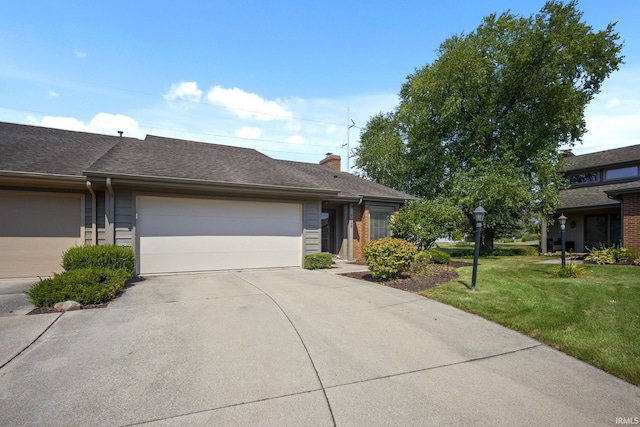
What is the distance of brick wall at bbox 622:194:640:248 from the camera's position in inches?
469

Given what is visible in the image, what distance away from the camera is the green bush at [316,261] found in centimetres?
1088

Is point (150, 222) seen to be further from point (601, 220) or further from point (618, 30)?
point (618, 30)

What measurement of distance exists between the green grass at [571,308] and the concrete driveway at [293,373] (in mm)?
365

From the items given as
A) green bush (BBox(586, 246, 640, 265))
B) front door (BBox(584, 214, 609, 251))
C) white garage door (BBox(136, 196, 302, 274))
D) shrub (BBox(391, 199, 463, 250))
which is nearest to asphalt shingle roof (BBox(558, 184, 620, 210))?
front door (BBox(584, 214, 609, 251))

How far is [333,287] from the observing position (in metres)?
7.75

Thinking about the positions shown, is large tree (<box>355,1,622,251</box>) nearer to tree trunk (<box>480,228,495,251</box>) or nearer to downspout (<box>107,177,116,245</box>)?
tree trunk (<box>480,228,495,251</box>)

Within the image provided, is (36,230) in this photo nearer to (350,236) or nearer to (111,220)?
(111,220)

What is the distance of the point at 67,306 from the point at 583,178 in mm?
25615

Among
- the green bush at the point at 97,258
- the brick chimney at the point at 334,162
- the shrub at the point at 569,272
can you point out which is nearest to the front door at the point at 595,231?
the shrub at the point at 569,272

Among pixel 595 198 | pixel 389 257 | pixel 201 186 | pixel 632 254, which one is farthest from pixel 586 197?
pixel 201 186

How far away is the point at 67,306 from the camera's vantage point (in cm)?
560

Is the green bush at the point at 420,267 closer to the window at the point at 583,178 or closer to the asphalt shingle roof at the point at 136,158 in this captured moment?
the asphalt shingle roof at the point at 136,158

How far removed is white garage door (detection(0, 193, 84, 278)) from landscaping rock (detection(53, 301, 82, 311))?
13.5 feet

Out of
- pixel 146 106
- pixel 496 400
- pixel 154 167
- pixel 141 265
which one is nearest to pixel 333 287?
pixel 496 400
